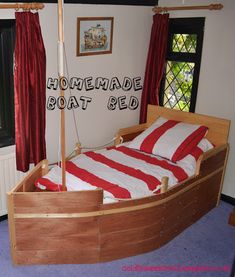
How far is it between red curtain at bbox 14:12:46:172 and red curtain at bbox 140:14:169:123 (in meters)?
1.35

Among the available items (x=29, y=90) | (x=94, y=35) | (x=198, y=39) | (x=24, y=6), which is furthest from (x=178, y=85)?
(x=24, y=6)

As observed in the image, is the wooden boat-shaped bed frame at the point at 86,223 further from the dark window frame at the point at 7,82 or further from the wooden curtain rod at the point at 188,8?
the wooden curtain rod at the point at 188,8

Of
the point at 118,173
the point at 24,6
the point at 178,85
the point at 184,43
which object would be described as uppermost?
the point at 24,6

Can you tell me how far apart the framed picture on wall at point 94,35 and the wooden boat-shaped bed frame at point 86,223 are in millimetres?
1229

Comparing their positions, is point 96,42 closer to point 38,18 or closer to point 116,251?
point 38,18

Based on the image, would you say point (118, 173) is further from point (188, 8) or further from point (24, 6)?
point (188, 8)

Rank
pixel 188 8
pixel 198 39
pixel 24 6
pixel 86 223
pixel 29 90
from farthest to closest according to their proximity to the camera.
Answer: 1. pixel 198 39
2. pixel 188 8
3. pixel 29 90
4. pixel 24 6
5. pixel 86 223

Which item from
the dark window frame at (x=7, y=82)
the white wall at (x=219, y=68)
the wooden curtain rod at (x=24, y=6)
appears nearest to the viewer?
the wooden curtain rod at (x=24, y=6)

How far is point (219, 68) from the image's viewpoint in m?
3.49

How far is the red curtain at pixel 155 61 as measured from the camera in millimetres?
3730

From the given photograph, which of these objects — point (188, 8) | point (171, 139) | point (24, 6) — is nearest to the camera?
point (24, 6)

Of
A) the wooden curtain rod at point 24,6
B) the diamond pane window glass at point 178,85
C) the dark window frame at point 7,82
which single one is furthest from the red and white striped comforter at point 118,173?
the wooden curtain rod at point 24,6

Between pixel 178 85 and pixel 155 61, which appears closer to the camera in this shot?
pixel 155 61

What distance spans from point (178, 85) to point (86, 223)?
2126 millimetres
